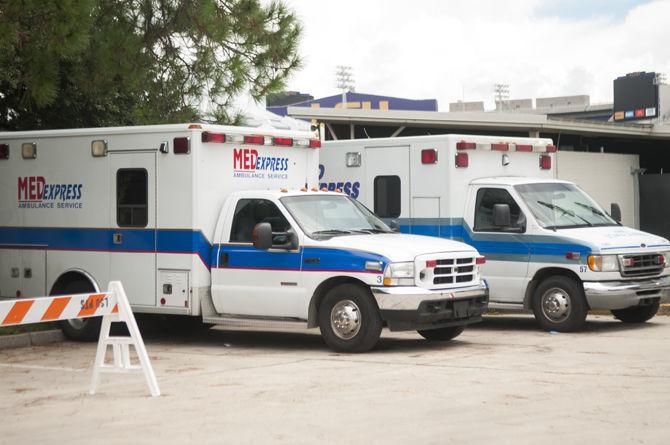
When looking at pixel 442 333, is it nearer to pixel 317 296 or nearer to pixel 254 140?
pixel 317 296

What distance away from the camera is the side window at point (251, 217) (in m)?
13.5

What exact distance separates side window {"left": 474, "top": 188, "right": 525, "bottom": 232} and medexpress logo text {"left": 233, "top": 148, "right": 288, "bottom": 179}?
9.18 feet

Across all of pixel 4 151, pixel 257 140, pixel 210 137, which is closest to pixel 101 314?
pixel 210 137

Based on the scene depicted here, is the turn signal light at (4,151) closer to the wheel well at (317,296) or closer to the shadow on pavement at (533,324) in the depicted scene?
the wheel well at (317,296)

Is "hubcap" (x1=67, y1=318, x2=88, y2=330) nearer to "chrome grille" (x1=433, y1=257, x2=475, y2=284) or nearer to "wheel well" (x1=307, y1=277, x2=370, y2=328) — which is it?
"wheel well" (x1=307, y1=277, x2=370, y2=328)

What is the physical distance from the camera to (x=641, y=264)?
14992 millimetres

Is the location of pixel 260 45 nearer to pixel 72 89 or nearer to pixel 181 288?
pixel 72 89

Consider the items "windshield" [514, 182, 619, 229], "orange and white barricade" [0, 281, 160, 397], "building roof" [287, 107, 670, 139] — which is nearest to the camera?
"orange and white barricade" [0, 281, 160, 397]

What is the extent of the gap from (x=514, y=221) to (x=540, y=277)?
83cm

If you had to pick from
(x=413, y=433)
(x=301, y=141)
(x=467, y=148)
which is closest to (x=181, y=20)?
(x=301, y=141)

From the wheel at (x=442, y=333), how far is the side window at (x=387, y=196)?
2.52 m

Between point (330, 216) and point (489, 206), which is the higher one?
point (489, 206)

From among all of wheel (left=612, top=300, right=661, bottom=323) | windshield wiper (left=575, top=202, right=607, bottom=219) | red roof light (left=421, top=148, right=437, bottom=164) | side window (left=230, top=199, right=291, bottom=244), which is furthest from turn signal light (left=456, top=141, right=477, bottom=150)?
side window (left=230, top=199, right=291, bottom=244)

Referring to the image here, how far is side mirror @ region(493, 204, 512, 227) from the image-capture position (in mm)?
15008
